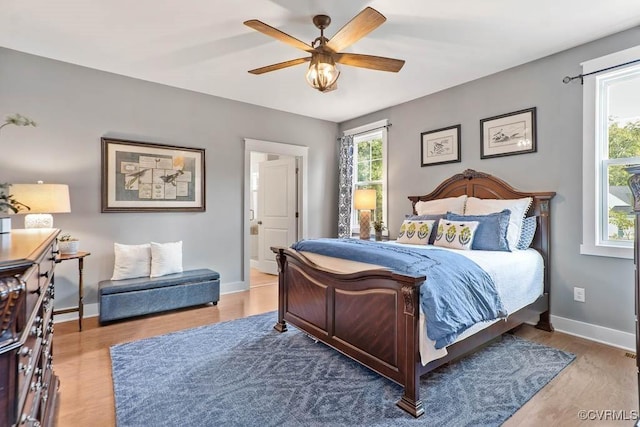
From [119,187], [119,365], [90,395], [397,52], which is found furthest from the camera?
[119,187]

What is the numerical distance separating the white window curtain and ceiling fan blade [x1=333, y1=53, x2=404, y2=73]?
2759 mm

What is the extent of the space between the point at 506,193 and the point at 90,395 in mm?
3893

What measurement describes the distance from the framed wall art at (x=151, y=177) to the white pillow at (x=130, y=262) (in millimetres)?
450

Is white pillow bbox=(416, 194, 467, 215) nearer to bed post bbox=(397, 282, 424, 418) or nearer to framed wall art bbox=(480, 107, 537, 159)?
framed wall art bbox=(480, 107, 537, 159)

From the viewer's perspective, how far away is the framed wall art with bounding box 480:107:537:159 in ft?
10.9

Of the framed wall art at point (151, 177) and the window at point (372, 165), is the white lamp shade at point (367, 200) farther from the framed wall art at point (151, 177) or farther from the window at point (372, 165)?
the framed wall art at point (151, 177)

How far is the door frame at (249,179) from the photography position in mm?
4621

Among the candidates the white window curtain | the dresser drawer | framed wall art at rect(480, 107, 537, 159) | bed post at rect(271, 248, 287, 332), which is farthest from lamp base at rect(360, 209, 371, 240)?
the dresser drawer

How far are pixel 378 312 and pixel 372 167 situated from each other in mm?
3400

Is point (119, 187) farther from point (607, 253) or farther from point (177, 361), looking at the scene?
point (607, 253)

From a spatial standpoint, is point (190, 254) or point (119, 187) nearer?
point (119, 187)

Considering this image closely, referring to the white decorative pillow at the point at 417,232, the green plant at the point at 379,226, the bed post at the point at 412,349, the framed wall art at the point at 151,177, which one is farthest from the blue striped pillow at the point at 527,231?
the framed wall art at the point at 151,177

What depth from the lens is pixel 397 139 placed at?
4.69 metres

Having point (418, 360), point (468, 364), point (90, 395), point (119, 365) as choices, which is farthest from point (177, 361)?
point (468, 364)
